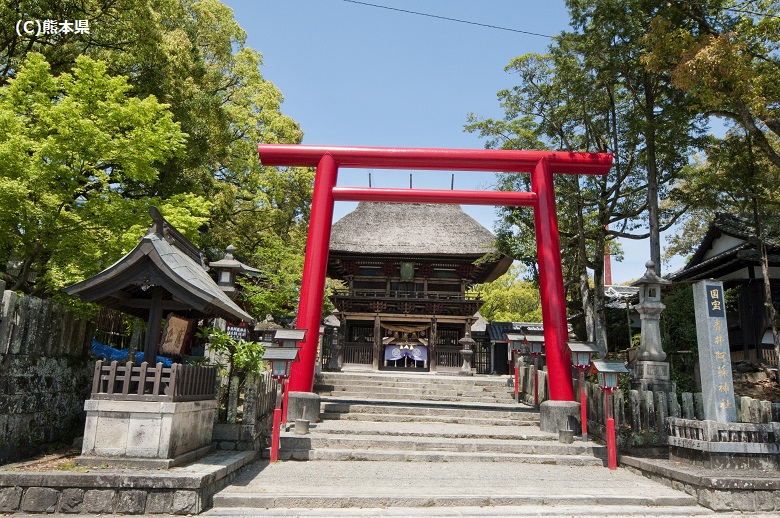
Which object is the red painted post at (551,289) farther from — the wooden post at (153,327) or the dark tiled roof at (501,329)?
the dark tiled roof at (501,329)

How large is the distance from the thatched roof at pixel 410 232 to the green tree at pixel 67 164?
45.9 ft

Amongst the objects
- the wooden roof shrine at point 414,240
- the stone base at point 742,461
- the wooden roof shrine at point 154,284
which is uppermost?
the wooden roof shrine at point 414,240

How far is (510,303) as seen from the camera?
105 feet

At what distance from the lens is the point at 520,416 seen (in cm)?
1039

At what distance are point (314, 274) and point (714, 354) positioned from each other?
6.71 metres

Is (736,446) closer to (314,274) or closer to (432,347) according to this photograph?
(314,274)

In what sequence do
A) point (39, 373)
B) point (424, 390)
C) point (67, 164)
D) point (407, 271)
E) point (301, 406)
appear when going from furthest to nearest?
1. point (407, 271)
2. point (424, 390)
3. point (301, 406)
4. point (67, 164)
5. point (39, 373)

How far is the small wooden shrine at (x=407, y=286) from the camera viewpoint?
21.6m

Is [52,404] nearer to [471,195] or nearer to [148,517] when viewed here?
[148,517]

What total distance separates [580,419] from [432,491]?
4.32 m

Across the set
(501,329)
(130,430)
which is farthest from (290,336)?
(501,329)

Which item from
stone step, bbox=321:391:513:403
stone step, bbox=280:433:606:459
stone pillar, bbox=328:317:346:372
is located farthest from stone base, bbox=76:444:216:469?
stone pillar, bbox=328:317:346:372

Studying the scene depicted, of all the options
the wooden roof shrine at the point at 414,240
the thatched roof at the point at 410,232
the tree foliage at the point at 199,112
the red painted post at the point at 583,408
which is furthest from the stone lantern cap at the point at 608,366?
the thatched roof at the point at 410,232

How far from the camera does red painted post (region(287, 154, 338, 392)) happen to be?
9273 mm
